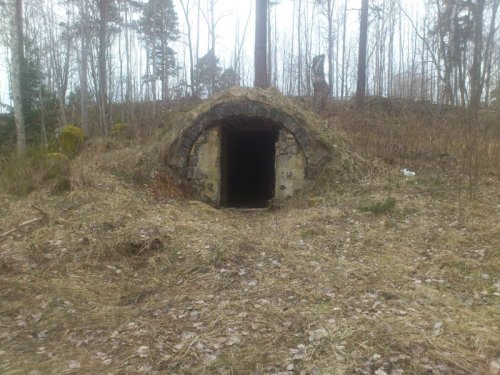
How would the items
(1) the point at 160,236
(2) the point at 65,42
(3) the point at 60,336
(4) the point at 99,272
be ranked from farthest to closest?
(2) the point at 65,42 < (1) the point at 160,236 < (4) the point at 99,272 < (3) the point at 60,336

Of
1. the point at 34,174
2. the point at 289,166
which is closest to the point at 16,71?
the point at 34,174

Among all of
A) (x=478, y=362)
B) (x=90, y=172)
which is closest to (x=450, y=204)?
(x=478, y=362)

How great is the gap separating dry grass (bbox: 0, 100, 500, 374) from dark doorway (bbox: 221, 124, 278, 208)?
13.1 ft

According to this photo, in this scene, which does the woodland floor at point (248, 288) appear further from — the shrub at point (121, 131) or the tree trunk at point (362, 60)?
the tree trunk at point (362, 60)

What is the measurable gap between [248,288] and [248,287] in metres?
0.03

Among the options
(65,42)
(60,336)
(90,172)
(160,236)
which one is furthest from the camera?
(65,42)

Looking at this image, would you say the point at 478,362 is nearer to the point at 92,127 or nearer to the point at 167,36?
the point at 92,127

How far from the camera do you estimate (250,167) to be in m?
14.3

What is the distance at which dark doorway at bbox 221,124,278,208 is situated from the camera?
12.0 metres

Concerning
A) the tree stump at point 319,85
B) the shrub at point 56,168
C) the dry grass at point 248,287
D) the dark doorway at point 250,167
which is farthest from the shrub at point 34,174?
the tree stump at point 319,85

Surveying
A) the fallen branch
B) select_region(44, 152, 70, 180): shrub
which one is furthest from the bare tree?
the fallen branch

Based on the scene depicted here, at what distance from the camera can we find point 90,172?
898cm

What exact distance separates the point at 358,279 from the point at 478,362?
1.77 metres

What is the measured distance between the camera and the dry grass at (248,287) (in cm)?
343
